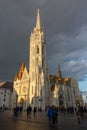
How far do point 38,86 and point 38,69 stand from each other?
24.5 feet

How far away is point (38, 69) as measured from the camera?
2603 inches

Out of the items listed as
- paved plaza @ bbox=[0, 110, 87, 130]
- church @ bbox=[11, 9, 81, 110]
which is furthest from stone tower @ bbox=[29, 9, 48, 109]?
paved plaza @ bbox=[0, 110, 87, 130]

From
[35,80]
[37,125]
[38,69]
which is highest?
[38,69]

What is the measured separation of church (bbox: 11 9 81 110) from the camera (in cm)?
6217

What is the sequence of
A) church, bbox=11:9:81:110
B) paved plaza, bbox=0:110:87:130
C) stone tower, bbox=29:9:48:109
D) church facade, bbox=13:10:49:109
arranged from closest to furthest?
paved plaza, bbox=0:110:87:130 < stone tower, bbox=29:9:48:109 < church facade, bbox=13:10:49:109 < church, bbox=11:9:81:110

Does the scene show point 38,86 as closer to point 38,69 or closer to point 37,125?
point 38,69

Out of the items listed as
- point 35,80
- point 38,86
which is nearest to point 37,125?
point 38,86

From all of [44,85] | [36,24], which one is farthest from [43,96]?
[36,24]

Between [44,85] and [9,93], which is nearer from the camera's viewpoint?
[44,85]

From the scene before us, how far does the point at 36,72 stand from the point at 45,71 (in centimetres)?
480

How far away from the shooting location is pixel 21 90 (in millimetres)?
69812

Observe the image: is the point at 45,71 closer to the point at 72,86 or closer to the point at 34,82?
the point at 34,82

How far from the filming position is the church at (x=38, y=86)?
62.2 meters

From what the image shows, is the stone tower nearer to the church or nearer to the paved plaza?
the church
